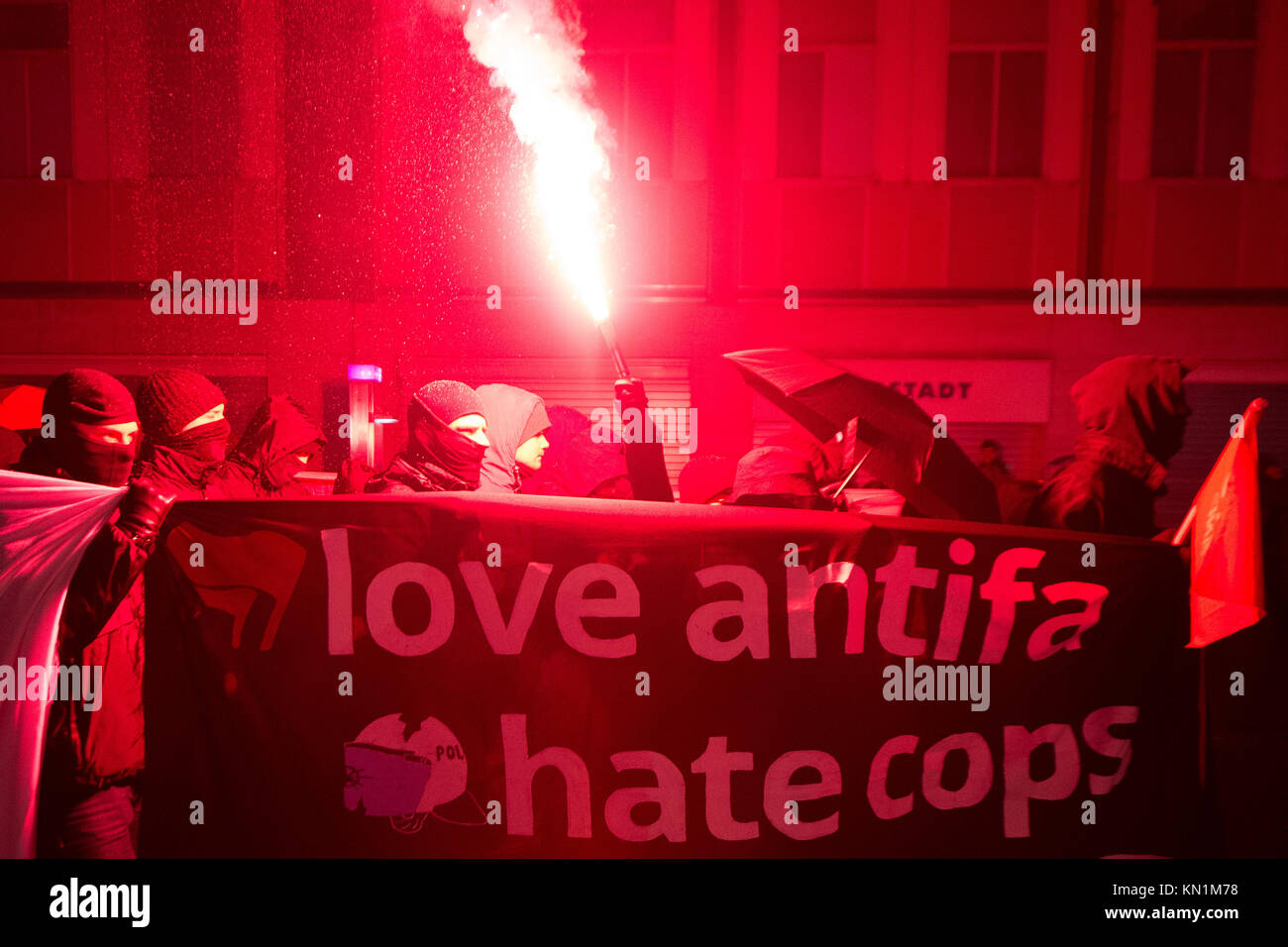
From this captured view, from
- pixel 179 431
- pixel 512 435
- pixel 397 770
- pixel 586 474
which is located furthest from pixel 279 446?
pixel 397 770

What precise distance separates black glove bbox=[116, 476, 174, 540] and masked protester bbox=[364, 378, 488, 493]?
140 cm

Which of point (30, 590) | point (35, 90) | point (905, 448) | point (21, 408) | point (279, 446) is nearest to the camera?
point (30, 590)

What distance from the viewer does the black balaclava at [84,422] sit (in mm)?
3252

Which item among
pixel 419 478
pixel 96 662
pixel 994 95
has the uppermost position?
pixel 994 95

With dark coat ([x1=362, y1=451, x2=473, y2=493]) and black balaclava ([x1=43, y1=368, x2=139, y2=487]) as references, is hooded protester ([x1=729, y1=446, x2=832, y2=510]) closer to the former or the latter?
dark coat ([x1=362, y1=451, x2=473, y2=493])

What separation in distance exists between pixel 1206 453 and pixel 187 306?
42.4ft

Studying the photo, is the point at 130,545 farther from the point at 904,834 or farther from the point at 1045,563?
the point at 1045,563

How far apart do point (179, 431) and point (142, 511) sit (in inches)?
29.1

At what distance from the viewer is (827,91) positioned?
1113cm

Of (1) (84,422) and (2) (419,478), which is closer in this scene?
(1) (84,422)

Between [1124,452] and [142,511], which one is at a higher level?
[1124,452]

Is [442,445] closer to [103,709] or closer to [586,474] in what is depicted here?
[586,474]

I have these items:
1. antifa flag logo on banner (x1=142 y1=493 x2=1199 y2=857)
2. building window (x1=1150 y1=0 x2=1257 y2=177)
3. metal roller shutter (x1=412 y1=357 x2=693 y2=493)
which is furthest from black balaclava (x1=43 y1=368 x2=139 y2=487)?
building window (x1=1150 y1=0 x2=1257 y2=177)
